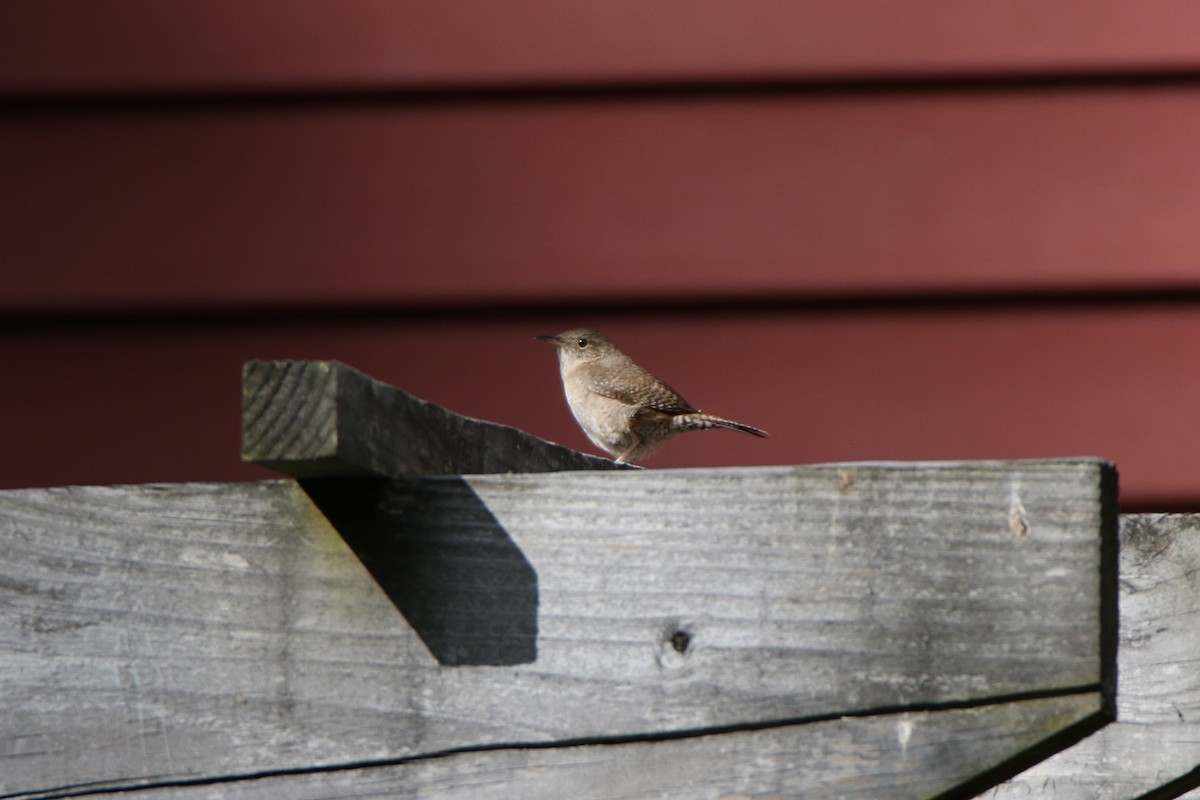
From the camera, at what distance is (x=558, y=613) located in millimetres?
1283

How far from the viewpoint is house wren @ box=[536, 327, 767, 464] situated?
5.18 metres

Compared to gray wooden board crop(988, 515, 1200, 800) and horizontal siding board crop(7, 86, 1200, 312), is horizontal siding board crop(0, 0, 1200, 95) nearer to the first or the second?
horizontal siding board crop(7, 86, 1200, 312)

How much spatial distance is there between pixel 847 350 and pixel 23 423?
174 cm

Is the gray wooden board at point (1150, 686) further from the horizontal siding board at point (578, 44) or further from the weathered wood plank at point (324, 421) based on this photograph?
the horizontal siding board at point (578, 44)

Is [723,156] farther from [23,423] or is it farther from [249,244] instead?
[23,423]

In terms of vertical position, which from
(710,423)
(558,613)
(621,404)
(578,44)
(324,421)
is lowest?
(558,613)

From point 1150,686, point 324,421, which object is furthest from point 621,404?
point 324,421

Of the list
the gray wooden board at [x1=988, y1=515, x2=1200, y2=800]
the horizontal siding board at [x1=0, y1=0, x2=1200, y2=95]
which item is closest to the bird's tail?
the horizontal siding board at [x1=0, y1=0, x2=1200, y2=95]

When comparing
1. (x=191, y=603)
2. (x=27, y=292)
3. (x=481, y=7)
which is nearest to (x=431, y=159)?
(x=481, y=7)

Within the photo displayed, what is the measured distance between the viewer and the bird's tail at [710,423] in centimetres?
336

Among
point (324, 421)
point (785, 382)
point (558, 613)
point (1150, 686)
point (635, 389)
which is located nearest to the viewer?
point (324, 421)

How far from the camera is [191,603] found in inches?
52.3

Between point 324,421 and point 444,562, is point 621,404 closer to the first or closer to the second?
point 444,562

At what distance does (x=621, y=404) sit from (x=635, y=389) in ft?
0.27
